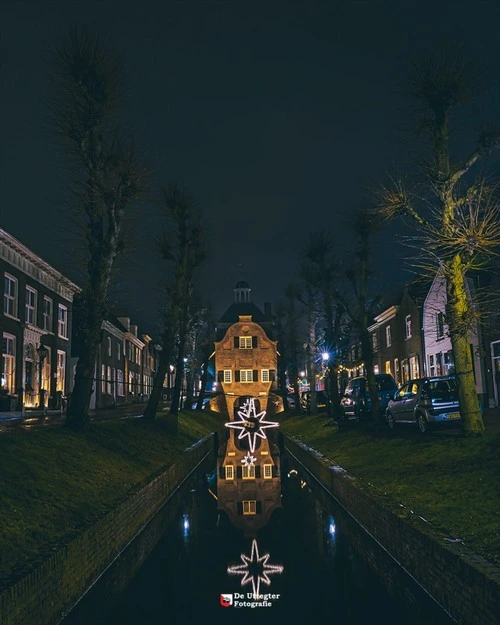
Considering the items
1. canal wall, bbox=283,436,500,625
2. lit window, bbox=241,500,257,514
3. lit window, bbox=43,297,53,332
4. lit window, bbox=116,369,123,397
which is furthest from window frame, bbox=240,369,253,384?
canal wall, bbox=283,436,500,625

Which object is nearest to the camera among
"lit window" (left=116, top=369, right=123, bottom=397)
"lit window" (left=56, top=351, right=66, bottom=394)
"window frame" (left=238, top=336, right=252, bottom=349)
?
"lit window" (left=56, top=351, right=66, bottom=394)

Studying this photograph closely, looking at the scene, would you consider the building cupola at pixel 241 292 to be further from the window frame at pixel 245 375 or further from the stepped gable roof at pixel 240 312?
the window frame at pixel 245 375

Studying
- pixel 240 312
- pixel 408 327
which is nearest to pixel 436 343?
pixel 408 327

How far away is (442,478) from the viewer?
12375 mm

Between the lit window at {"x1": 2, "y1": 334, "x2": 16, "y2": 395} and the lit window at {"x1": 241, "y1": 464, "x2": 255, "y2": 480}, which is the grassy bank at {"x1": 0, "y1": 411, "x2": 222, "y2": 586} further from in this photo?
the lit window at {"x1": 2, "y1": 334, "x2": 16, "y2": 395}

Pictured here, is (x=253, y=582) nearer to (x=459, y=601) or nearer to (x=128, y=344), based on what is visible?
(x=459, y=601)

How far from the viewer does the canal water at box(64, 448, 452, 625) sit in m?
7.98

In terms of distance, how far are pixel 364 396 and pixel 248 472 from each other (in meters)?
10.4

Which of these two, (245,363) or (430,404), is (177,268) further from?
(245,363)

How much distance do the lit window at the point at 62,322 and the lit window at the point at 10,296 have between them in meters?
8.31

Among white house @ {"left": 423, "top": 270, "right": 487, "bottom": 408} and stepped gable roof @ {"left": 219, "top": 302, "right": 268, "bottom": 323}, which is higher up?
stepped gable roof @ {"left": 219, "top": 302, "right": 268, "bottom": 323}

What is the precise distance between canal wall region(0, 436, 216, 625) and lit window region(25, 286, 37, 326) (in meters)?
22.3

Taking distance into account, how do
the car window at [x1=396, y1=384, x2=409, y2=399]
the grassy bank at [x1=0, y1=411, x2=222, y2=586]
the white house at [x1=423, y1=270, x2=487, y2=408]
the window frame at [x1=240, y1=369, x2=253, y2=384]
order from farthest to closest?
the window frame at [x1=240, y1=369, x2=253, y2=384], the white house at [x1=423, y1=270, x2=487, y2=408], the car window at [x1=396, y1=384, x2=409, y2=399], the grassy bank at [x1=0, y1=411, x2=222, y2=586]

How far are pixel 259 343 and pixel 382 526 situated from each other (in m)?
66.9
